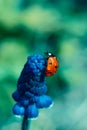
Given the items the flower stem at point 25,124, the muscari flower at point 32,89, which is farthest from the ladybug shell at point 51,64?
the flower stem at point 25,124

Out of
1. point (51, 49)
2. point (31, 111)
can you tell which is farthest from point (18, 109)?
point (51, 49)

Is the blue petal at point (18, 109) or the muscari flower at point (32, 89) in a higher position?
the muscari flower at point (32, 89)

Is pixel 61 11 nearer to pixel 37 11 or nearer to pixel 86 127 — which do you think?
pixel 37 11

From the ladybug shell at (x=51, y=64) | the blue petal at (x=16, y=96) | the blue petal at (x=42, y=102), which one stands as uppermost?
the ladybug shell at (x=51, y=64)

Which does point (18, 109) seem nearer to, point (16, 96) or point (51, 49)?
point (16, 96)

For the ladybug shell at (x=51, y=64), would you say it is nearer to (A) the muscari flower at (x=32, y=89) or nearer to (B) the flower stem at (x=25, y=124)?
(A) the muscari flower at (x=32, y=89)

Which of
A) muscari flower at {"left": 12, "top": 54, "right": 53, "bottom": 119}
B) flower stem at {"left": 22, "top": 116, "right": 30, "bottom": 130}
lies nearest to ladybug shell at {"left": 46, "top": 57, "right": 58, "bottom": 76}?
muscari flower at {"left": 12, "top": 54, "right": 53, "bottom": 119}

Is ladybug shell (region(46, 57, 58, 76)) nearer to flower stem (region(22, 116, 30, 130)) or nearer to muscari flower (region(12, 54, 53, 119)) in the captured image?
muscari flower (region(12, 54, 53, 119))
